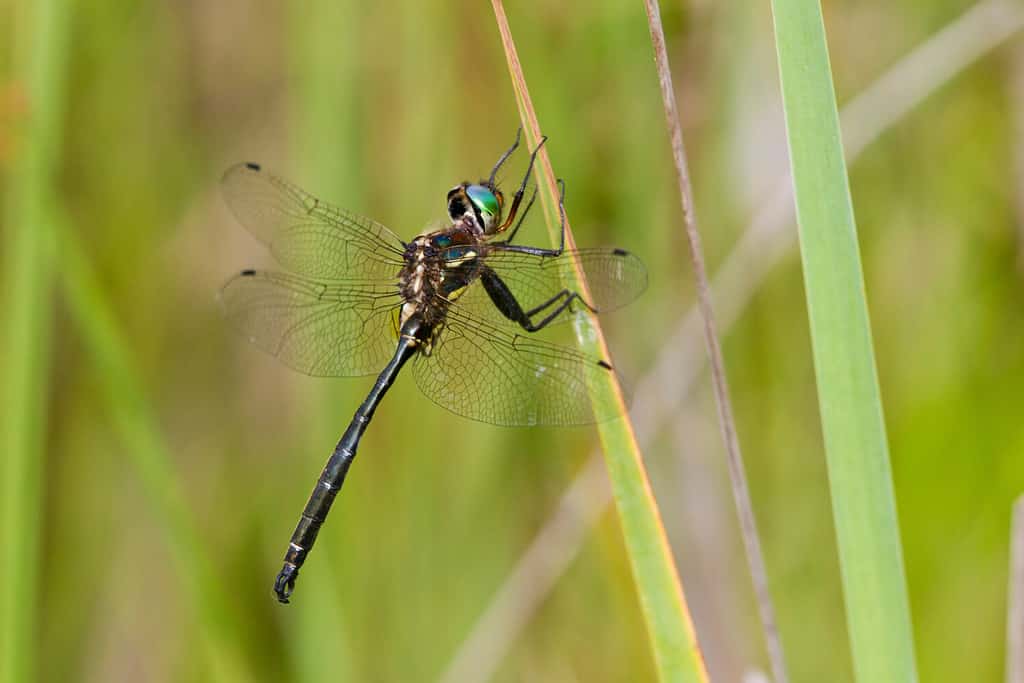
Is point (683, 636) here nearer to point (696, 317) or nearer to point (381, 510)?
point (696, 317)

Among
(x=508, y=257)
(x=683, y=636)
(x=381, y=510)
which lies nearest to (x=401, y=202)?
(x=508, y=257)

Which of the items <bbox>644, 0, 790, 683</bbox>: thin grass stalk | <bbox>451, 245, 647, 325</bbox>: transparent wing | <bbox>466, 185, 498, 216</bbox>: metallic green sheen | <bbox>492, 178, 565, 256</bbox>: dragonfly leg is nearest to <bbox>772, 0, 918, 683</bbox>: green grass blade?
<bbox>644, 0, 790, 683</bbox>: thin grass stalk

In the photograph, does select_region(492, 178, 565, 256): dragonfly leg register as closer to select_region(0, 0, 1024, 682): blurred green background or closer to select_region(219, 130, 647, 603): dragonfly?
select_region(219, 130, 647, 603): dragonfly

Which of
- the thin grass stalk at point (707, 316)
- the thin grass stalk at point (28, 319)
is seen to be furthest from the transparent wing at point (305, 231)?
the thin grass stalk at point (707, 316)

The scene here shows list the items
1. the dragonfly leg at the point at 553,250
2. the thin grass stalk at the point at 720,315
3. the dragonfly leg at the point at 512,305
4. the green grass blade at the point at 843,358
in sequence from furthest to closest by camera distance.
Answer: the thin grass stalk at the point at 720,315 < the dragonfly leg at the point at 512,305 < the dragonfly leg at the point at 553,250 < the green grass blade at the point at 843,358

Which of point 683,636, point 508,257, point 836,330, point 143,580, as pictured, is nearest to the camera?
point 836,330

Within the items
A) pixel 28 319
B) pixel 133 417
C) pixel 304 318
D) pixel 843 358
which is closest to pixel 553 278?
pixel 304 318

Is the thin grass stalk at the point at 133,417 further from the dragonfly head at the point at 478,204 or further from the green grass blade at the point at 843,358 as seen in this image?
the green grass blade at the point at 843,358
